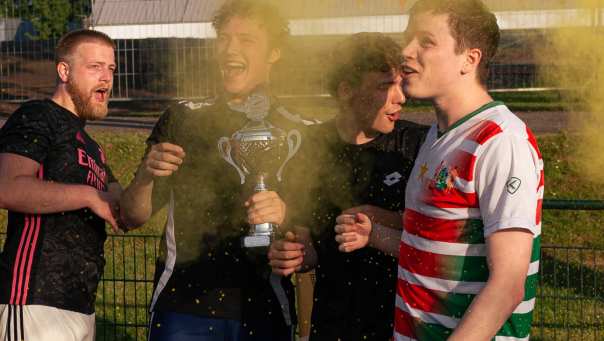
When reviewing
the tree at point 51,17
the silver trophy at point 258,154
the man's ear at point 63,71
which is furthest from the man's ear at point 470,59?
the tree at point 51,17

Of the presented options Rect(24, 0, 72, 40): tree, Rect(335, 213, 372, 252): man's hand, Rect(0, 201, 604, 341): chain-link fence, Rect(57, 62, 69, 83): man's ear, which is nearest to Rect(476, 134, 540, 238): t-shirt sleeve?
Rect(335, 213, 372, 252): man's hand

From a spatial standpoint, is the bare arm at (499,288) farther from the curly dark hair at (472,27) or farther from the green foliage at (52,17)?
the green foliage at (52,17)

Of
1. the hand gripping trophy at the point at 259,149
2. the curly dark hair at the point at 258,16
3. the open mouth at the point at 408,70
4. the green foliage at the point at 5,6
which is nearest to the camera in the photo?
the open mouth at the point at 408,70

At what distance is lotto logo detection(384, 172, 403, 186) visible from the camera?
4148 mm

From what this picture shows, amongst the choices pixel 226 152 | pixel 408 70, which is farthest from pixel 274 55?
pixel 408 70

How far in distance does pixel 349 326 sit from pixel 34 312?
1.44 m

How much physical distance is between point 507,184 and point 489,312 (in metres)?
0.38

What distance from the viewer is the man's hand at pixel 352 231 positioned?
3.69m

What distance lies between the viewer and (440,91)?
3207 millimetres

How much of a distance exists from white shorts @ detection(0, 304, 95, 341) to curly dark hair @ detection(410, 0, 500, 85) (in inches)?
90.9

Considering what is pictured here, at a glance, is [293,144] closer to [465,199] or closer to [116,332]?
[465,199]

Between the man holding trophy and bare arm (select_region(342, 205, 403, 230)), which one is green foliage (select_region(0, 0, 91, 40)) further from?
bare arm (select_region(342, 205, 403, 230))

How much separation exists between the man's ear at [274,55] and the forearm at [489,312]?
171 centimetres

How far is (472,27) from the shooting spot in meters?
3.17
